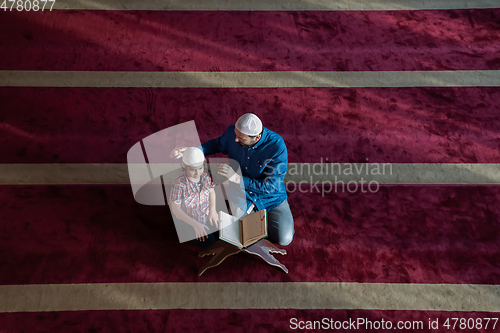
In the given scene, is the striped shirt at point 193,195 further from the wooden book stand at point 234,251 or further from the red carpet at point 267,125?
the red carpet at point 267,125

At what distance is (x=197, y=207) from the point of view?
2.38m

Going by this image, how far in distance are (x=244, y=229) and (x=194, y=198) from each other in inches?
15.5

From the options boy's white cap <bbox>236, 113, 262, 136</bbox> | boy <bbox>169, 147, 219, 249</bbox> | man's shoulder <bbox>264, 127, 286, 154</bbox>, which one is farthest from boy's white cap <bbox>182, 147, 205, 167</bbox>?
man's shoulder <bbox>264, 127, 286, 154</bbox>

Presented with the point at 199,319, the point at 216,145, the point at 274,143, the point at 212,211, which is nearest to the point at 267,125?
the point at 216,145

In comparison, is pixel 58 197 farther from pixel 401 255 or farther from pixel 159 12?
pixel 401 255

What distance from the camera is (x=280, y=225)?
2.59 metres

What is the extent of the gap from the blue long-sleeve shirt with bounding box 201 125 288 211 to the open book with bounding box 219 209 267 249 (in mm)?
221

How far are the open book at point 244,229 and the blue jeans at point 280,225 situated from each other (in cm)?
30

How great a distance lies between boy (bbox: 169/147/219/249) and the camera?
7.07ft

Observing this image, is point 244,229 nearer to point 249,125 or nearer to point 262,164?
point 262,164

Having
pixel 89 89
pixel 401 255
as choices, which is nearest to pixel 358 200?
pixel 401 255

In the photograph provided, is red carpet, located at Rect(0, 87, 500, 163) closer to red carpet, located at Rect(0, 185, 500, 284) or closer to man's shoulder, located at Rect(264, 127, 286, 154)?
red carpet, located at Rect(0, 185, 500, 284)

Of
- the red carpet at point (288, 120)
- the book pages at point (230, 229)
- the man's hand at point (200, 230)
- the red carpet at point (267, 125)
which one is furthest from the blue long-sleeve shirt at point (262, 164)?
the red carpet at point (288, 120)

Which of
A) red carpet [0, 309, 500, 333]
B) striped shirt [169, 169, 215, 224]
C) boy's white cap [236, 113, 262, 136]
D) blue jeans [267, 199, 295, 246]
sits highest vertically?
boy's white cap [236, 113, 262, 136]
